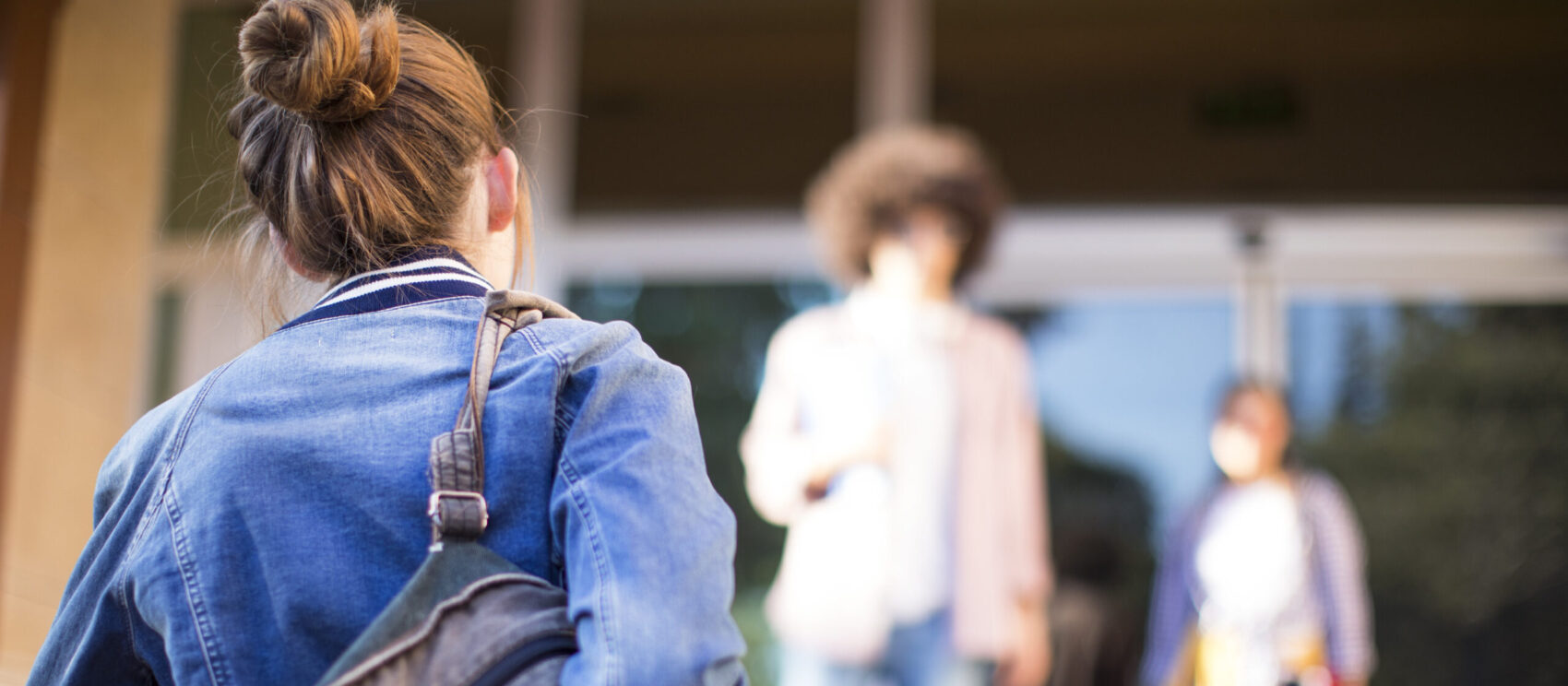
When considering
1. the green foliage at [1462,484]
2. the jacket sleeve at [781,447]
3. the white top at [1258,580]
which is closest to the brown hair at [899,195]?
the jacket sleeve at [781,447]

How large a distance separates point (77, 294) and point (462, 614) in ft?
9.38

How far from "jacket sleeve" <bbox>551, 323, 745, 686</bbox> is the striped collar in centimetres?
16

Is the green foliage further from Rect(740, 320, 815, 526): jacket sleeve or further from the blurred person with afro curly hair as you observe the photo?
Rect(740, 320, 815, 526): jacket sleeve

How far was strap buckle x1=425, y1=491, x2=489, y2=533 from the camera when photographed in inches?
39.1

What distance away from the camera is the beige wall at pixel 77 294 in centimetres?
320

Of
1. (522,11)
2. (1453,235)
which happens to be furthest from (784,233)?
(1453,235)

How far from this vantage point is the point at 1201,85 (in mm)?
5352

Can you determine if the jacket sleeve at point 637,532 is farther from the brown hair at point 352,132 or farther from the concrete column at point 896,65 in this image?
the concrete column at point 896,65

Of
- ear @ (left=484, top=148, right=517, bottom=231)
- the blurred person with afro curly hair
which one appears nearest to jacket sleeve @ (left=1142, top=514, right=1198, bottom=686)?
the blurred person with afro curly hair

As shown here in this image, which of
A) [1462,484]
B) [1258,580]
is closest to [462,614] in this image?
[1258,580]

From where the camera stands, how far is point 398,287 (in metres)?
→ 1.15

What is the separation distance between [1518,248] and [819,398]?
2.97 m

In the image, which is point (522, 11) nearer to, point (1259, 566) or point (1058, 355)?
point (1058, 355)

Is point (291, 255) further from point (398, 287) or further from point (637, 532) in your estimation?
point (637, 532)
